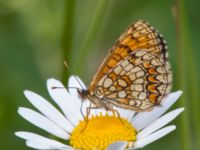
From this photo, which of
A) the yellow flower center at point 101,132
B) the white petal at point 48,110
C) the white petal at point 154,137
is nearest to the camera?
the white petal at point 154,137

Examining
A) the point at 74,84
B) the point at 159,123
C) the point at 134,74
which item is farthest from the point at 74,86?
the point at 159,123

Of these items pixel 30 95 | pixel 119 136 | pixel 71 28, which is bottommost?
pixel 119 136

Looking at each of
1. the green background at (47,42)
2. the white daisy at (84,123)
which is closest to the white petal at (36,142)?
the white daisy at (84,123)

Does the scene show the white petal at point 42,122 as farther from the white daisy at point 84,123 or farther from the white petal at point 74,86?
the white petal at point 74,86

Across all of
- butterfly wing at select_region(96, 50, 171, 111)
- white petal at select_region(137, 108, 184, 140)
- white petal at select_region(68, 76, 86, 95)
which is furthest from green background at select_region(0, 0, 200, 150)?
white petal at select_region(137, 108, 184, 140)

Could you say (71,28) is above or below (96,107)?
above

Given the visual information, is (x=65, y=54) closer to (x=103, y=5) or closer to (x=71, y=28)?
(x=71, y=28)

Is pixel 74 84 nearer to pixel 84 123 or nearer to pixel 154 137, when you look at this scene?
pixel 84 123
